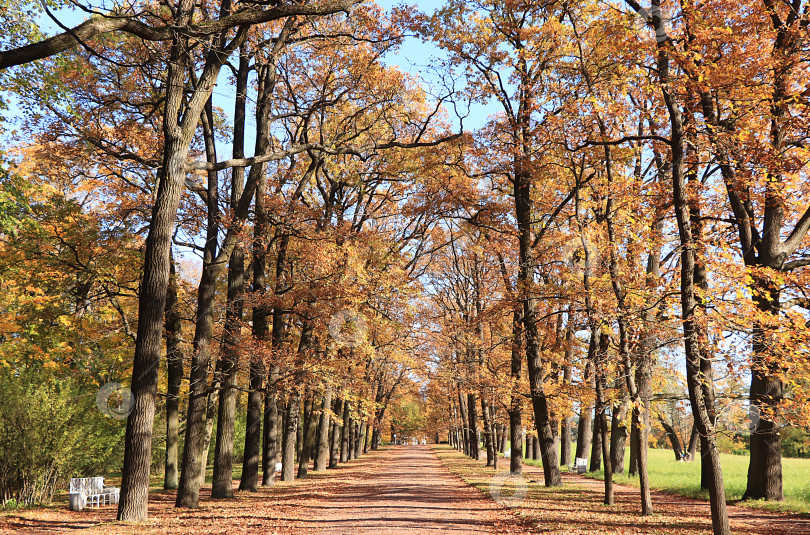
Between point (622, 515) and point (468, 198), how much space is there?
11143mm

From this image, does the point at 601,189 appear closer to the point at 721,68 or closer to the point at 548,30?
the point at 721,68

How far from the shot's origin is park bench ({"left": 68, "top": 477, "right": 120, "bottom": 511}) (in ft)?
46.2

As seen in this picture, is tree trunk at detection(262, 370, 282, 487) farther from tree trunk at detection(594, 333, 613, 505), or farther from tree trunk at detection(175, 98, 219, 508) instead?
tree trunk at detection(594, 333, 613, 505)

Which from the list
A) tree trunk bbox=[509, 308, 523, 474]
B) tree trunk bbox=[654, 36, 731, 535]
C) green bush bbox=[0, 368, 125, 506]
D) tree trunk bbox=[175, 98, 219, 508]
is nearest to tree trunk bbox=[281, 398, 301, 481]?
tree trunk bbox=[175, 98, 219, 508]

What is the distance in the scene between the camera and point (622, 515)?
12.2 m

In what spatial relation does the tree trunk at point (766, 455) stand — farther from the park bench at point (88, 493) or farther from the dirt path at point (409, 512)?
the park bench at point (88, 493)

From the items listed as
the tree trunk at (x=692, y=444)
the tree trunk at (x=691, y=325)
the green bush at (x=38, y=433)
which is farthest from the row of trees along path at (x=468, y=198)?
the tree trunk at (x=692, y=444)

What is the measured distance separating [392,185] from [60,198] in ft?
41.8

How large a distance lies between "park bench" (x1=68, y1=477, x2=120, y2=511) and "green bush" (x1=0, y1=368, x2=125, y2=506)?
1.11 metres

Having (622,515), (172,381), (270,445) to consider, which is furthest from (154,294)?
(270,445)

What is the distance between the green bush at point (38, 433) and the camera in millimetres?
14758

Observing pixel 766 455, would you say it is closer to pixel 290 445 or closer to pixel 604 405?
pixel 604 405

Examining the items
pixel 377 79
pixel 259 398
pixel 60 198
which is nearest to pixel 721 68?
pixel 377 79

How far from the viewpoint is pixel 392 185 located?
2425 centimetres
